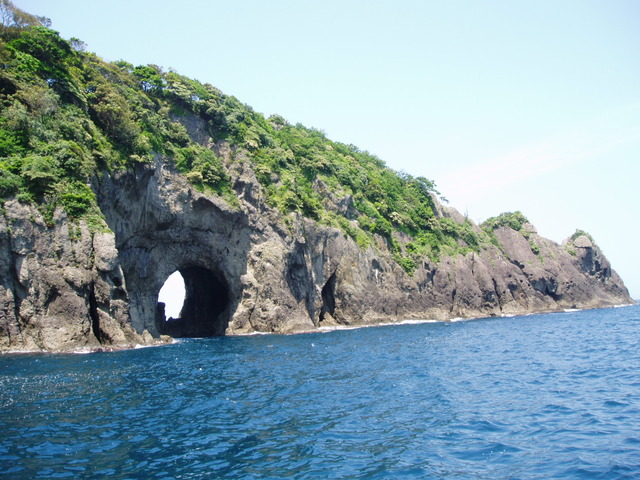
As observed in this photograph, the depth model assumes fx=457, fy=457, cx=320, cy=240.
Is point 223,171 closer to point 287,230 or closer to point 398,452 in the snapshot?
point 287,230

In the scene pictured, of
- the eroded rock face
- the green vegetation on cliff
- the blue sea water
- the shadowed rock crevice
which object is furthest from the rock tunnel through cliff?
the blue sea water

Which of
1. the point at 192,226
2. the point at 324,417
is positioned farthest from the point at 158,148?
the point at 324,417

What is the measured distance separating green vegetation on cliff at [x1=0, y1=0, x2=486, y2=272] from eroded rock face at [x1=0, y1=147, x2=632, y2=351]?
63.1 inches

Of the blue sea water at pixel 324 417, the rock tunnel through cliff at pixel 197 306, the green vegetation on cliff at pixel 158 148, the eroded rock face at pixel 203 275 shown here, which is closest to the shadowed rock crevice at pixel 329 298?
the eroded rock face at pixel 203 275

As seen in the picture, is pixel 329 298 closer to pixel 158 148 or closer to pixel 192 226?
pixel 192 226

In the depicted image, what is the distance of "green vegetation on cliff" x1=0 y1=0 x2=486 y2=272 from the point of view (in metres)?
32.1

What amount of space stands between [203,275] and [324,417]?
44.5m

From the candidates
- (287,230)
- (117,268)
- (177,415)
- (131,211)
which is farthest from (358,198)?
(177,415)

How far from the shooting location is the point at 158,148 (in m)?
44.4

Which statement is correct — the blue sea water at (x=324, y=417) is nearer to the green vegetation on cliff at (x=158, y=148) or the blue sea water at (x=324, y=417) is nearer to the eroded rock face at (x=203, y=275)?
the eroded rock face at (x=203, y=275)

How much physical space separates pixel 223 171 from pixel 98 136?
13436 millimetres

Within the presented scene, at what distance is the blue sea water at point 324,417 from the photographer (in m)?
10.7

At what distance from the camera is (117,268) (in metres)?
33.7

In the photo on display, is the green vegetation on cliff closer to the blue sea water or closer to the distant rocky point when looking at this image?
the distant rocky point
